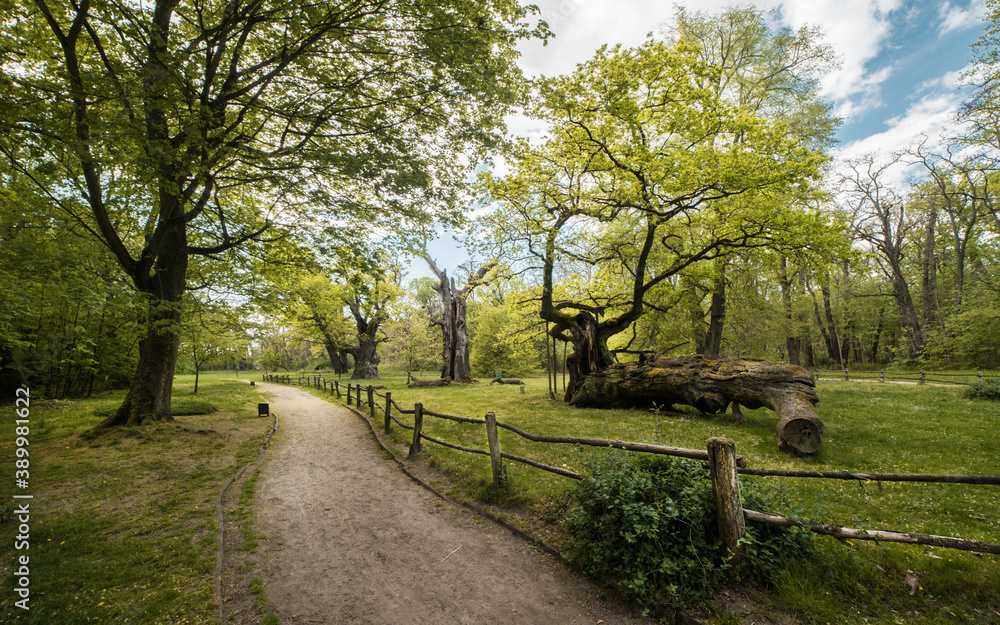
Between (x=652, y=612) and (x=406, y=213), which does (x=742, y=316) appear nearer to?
(x=406, y=213)

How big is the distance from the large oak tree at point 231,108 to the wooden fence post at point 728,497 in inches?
313

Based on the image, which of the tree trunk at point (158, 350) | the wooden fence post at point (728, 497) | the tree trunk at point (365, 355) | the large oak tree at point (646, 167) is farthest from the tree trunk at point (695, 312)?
the tree trunk at point (365, 355)

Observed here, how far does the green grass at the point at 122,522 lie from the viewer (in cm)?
349

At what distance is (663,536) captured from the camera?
144 inches

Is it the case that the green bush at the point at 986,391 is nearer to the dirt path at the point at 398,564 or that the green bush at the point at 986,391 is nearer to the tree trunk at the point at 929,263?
the dirt path at the point at 398,564

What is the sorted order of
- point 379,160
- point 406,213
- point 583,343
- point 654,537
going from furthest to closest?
point 583,343
point 406,213
point 379,160
point 654,537

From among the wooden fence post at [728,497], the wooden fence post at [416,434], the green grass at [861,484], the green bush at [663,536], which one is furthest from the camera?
the wooden fence post at [416,434]

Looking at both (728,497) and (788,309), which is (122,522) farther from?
(788,309)

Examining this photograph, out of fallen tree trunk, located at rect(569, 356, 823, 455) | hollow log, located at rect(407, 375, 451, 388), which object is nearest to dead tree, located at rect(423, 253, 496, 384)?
hollow log, located at rect(407, 375, 451, 388)

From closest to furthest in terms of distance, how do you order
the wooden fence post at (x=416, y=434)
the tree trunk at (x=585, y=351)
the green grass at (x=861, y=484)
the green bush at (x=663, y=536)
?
the green grass at (x=861, y=484), the green bush at (x=663, y=536), the wooden fence post at (x=416, y=434), the tree trunk at (x=585, y=351)

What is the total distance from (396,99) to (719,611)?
9.85m

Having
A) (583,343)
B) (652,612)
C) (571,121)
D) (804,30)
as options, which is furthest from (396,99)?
(804,30)

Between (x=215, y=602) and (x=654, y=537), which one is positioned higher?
(x=654, y=537)

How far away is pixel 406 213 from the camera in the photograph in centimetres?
1009
